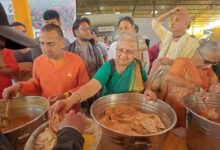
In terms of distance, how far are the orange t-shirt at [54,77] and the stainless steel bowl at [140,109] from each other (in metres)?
0.22

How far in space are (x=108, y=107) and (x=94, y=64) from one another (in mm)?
679

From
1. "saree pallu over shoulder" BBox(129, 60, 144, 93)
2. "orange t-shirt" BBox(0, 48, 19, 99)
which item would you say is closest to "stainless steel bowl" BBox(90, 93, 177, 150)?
"saree pallu over shoulder" BBox(129, 60, 144, 93)

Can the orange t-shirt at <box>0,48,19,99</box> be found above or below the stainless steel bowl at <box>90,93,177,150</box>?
above

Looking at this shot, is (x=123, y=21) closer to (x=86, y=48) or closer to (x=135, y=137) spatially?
(x=86, y=48)

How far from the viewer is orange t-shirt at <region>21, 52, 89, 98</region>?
44.4 inches

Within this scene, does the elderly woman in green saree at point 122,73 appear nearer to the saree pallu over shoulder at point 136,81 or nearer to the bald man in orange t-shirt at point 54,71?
the saree pallu over shoulder at point 136,81

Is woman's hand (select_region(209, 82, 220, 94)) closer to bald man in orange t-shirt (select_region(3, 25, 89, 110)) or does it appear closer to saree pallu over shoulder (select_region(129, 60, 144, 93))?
saree pallu over shoulder (select_region(129, 60, 144, 93))

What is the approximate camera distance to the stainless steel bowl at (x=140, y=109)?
2.27ft

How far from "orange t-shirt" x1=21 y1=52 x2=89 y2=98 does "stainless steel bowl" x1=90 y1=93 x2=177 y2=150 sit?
8.8 inches

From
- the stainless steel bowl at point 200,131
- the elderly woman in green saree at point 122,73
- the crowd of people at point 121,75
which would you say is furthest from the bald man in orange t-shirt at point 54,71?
the stainless steel bowl at point 200,131

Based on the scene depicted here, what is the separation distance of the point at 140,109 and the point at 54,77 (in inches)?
18.1

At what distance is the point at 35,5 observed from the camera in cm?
200

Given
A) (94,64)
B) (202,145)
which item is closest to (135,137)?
(202,145)

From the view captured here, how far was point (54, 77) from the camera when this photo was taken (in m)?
1.13
